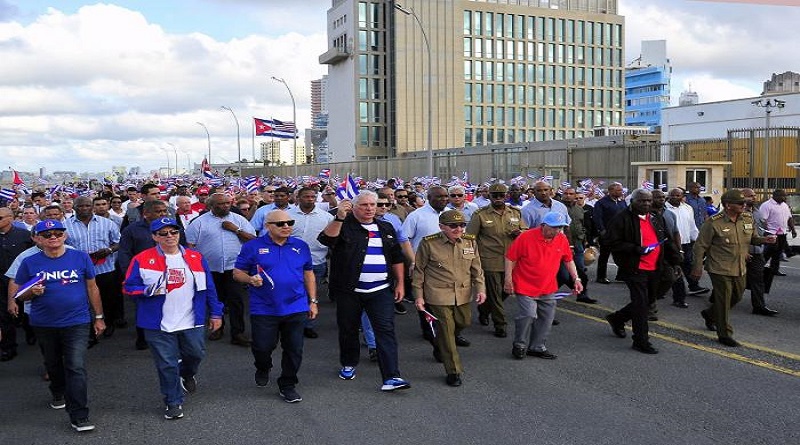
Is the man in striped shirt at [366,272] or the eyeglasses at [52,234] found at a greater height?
the eyeglasses at [52,234]

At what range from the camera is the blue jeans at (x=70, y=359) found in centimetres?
538

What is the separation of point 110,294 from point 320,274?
8.57ft

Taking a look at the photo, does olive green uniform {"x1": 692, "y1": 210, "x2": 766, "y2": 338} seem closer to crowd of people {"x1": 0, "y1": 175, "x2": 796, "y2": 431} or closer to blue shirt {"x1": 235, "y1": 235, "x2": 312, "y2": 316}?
crowd of people {"x1": 0, "y1": 175, "x2": 796, "y2": 431}

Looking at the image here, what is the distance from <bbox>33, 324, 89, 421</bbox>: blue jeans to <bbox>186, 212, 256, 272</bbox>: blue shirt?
2.58 meters

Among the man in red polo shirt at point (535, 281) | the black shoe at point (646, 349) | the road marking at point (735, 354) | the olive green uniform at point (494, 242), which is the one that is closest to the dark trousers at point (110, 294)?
the olive green uniform at point (494, 242)

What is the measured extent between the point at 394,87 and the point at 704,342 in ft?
274

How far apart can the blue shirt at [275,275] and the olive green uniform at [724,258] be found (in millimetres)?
4528

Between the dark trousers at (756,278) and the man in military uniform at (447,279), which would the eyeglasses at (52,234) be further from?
the dark trousers at (756,278)

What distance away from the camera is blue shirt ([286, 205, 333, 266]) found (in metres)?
8.70

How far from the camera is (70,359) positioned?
5426 millimetres

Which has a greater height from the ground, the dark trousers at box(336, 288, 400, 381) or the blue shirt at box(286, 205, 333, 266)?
the blue shirt at box(286, 205, 333, 266)

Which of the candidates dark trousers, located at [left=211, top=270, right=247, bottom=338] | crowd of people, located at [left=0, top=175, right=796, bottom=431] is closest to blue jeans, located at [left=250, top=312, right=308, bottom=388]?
crowd of people, located at [left=0, top=175, right=796, bottom=431]

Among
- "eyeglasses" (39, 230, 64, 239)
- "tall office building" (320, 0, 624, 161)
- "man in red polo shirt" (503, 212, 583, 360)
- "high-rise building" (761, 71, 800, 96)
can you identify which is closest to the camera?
"eyeglasses" (39, 230, 64, 239)

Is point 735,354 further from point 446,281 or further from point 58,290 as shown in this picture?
point 58,290
